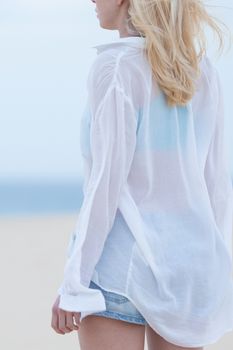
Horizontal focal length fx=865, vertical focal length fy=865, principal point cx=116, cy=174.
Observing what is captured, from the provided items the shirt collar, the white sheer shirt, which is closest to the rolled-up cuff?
the white sheer shirt

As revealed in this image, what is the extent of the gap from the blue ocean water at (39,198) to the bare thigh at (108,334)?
1022cm

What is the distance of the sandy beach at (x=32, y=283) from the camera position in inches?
161

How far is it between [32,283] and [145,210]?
14.2 feet

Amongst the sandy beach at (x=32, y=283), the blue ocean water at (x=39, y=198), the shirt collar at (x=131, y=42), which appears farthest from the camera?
the blue ocean water at (x=39, y=198)

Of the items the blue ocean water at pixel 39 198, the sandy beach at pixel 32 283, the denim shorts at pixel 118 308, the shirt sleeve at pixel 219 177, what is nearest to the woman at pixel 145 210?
the denim shorts at pixel 118 308

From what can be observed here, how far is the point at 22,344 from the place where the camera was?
405 centimetres

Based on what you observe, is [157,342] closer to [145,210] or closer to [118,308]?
[118,308]

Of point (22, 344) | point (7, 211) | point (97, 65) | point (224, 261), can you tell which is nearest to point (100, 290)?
point (224, 261)

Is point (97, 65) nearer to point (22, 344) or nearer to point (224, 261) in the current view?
point (224, 261)

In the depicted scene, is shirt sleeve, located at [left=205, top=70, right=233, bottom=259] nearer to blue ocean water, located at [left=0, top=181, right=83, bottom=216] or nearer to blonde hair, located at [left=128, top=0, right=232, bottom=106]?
blonde hair, located at [left=128, top=0, right=232, bottom=106]

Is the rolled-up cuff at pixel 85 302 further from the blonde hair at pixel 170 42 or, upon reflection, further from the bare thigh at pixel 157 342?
the blonde hair at pixel 170 42

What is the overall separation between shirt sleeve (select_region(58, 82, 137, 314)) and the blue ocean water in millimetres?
10222

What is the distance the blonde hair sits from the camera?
1.58 m

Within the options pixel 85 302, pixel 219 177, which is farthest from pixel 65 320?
pixel 219 177
